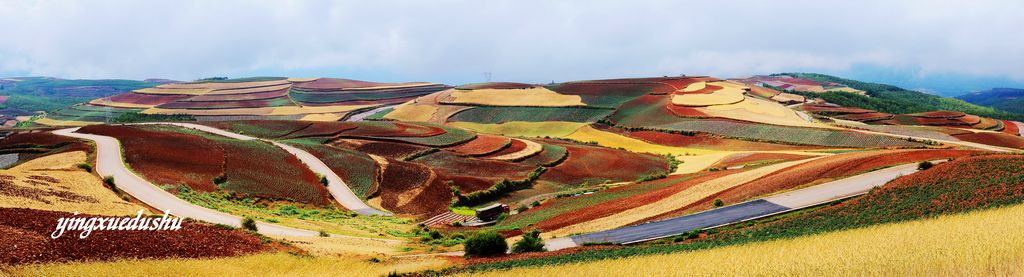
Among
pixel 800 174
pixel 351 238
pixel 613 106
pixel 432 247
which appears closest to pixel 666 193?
pixel 800 174

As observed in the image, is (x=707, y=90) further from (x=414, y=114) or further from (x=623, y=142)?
(x=414, y=114)

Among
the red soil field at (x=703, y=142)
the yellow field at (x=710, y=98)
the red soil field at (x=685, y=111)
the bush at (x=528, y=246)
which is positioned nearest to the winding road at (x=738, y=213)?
the bush at (x=528, y=246)

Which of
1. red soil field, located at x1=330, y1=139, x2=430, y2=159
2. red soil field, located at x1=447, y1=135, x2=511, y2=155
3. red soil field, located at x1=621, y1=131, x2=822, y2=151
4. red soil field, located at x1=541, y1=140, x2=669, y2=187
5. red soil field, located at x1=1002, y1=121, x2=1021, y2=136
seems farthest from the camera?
red soil field, located at x1=1002, y1=121, x2=1021, y2=136

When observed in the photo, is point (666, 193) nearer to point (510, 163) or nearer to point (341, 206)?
point (341, 206)

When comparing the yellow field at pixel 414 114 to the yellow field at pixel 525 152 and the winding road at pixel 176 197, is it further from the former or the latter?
the winding road at pixel 176 197

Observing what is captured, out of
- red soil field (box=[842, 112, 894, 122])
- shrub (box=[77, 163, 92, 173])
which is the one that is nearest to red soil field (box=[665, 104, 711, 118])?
red soil field (box=[842, 112, 894, 122])

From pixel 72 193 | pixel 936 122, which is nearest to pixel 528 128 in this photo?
pixel 936 122

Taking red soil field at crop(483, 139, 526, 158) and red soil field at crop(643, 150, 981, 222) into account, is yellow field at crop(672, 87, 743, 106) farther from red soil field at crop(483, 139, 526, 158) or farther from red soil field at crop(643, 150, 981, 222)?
red soil field at crop(643, 150, 981, 222)
